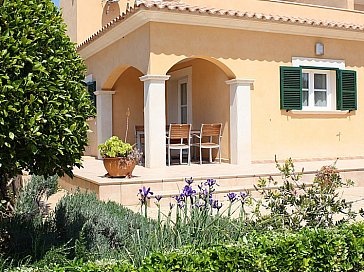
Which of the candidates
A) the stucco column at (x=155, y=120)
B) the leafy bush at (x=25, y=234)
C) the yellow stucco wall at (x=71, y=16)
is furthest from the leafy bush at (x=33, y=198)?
the yellow stucco wall at (x=71, y=16)

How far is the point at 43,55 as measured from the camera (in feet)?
12.1

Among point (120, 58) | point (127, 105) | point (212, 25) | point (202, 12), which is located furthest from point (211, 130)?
point (127, 105)

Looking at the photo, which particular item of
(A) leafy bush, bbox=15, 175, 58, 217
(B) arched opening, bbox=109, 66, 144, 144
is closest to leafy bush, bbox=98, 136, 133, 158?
(A) leafy bush, bbox=15, 175, 58, 217

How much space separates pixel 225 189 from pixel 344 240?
4889 mm

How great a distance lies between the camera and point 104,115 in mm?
14102

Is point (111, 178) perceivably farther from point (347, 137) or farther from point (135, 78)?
point (347, 137)

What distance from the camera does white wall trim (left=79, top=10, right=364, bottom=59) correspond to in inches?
402

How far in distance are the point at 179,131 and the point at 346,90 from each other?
5.14 m

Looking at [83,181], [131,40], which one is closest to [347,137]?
[131,40]

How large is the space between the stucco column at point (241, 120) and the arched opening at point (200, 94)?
364mm

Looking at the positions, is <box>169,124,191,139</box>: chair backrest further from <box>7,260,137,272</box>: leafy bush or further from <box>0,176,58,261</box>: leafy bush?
<box>7,260,137,272</box>: leafy bush

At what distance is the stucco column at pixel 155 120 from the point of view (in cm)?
1028

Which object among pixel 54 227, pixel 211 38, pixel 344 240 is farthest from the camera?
pixel 211 38

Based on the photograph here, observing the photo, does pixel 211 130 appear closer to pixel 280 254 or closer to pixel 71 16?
pixel 280 254
